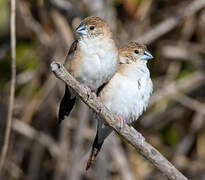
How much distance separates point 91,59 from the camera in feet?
12.6

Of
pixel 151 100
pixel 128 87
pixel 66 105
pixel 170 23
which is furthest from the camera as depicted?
pixel 151 100

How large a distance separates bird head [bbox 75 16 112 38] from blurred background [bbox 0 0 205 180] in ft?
6.31

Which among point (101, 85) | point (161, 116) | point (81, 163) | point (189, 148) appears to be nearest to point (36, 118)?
point (81, 163)

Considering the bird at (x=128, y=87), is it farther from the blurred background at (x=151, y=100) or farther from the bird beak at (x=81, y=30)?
the blurred background at (x=151, y=100)

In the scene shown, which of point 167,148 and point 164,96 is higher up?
point 164,96

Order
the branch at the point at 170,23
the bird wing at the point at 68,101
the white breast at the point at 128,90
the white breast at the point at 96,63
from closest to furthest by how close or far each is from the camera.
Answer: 1. the white breast at the point at 96,63
2. the bird wing at the point at 68,101
3. the white breast at the point at 128,90
4. the branch at the point at 170,23

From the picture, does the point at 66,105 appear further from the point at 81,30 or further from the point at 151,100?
the point at 151,100

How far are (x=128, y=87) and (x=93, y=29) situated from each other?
48 cm

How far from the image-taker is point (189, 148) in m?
6.82

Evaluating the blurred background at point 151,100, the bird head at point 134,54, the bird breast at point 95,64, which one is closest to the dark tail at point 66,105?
the bird breast at point 95,64

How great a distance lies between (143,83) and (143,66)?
0.15 m

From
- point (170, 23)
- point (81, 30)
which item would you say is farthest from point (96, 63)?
point (170, 23)

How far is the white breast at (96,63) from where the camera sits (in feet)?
12.5

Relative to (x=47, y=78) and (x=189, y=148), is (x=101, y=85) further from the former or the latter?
(x=189, y=148)
